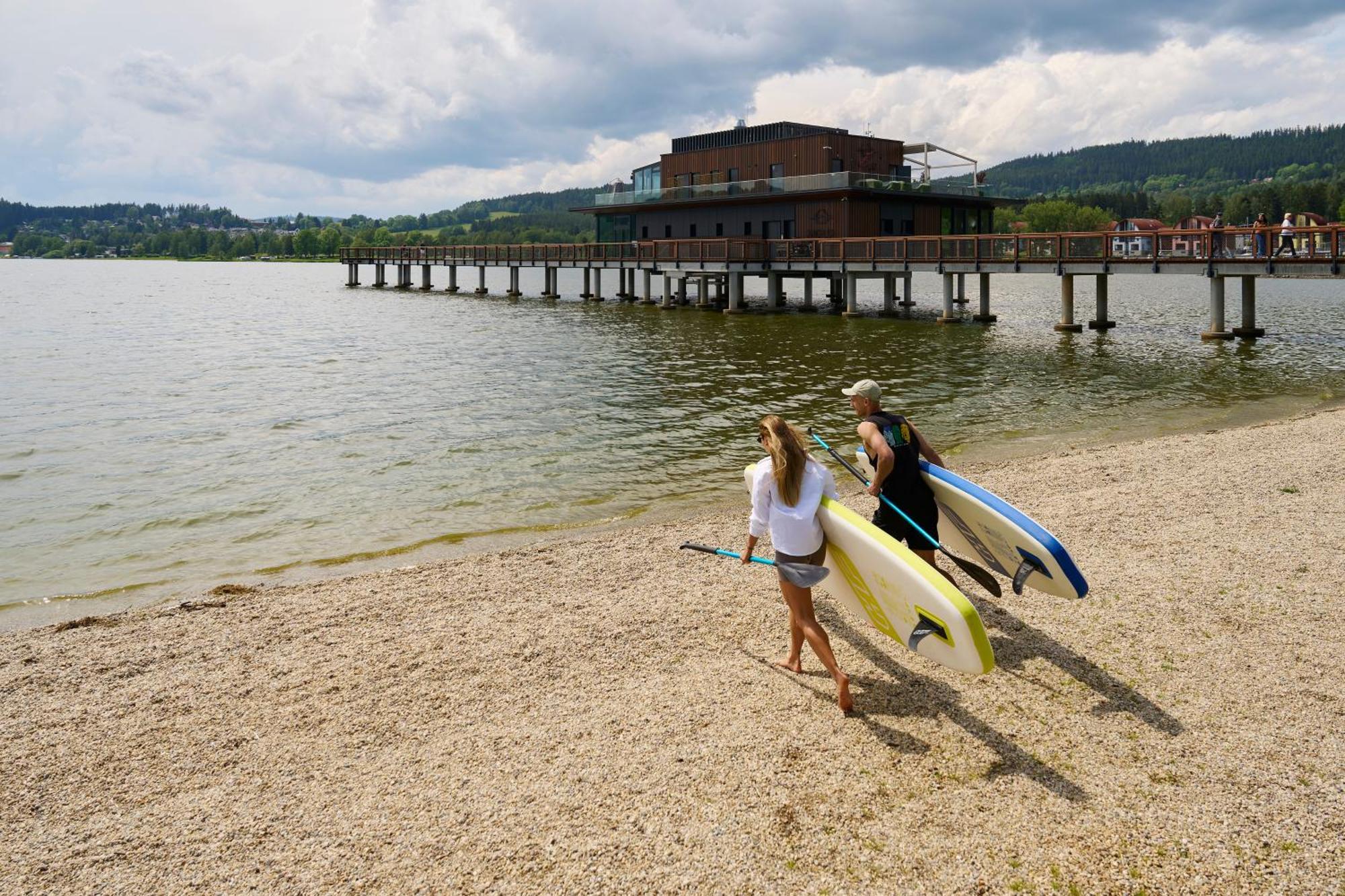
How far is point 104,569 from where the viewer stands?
A: 443 inches

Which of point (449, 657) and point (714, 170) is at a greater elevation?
point (714, 170)

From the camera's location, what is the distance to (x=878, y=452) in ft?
23.6

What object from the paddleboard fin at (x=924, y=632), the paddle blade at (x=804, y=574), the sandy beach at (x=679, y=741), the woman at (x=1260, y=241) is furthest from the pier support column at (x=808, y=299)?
the paddleboard fin at (x=924, y=632)

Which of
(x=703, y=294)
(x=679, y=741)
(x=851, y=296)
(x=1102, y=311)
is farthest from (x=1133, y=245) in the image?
(x=679, y=741)

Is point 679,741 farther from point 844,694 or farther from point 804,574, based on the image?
point 804,574

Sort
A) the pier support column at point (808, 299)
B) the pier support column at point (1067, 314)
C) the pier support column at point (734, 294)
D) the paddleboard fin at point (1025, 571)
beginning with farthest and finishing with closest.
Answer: the pier support column at point (808, 299), the pier support column at point (734, 294), the pier support column at point (1067, 314), the paddleboard fin at point (1025, 571)

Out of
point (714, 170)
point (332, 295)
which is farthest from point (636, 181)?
point (332, 295)

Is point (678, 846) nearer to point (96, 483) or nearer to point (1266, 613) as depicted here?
point (1266, 613)

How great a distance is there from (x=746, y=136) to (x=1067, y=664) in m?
50.5

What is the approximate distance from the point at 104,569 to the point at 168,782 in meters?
6.58

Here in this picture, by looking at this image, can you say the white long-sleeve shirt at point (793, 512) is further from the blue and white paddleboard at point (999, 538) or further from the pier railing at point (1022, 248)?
the pier railing at point (1022, 248)

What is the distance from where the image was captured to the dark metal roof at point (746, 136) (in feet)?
170

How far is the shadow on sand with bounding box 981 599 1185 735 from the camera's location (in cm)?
601

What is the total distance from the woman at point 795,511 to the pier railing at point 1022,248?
27395 millimetres
